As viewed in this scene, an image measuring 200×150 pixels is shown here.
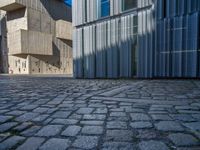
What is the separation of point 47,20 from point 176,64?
26.2 meters

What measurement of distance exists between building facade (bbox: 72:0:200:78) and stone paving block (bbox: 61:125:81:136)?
775 cm

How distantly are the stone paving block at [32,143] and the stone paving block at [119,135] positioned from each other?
0.68 m

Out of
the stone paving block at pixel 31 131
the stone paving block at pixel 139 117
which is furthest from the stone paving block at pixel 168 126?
the stone paving block at pixel 31 131

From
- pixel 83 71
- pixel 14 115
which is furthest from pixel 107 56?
pixel 14 115

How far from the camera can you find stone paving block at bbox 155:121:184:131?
221cm

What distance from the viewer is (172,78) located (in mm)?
9234

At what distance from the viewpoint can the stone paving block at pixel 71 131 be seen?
2111 mm

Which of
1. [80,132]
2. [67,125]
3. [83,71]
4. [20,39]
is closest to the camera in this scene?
[80,132]

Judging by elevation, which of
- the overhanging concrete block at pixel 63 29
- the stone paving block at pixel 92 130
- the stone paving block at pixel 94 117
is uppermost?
the overhanging concrete block at pixel 63 29

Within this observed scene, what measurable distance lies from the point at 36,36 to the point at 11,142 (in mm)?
28628

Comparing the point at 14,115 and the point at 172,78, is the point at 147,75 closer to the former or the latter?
the point at 172,78

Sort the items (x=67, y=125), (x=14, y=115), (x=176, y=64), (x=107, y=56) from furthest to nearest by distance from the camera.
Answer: (x=107, y=56) → (x=176, y=64) → (x=14, y=115) → (x=67, y=125)

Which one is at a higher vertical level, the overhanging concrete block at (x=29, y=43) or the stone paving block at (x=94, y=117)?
the overhanging concrete block at (x=29, y=43)

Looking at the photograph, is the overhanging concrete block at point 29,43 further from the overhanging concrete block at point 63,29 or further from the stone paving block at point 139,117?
the stone paving block at point 139,117
